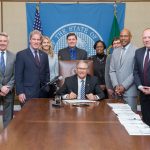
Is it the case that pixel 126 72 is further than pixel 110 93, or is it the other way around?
pixel 110 93

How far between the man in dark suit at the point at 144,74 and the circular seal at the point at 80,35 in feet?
9.02

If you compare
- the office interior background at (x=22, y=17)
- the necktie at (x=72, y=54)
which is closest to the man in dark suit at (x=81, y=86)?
the necktie at (x=72, y=54)

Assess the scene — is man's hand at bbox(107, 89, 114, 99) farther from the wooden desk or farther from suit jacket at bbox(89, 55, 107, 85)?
the wooden desk

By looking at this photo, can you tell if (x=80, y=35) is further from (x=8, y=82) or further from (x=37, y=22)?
(x=8, y=82)

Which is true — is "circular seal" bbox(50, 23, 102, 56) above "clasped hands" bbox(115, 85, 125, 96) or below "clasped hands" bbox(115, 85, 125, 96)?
above

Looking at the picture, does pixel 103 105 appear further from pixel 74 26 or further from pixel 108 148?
pixel 74 26

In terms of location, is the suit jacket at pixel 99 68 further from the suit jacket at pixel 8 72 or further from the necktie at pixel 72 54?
the suit jacket at pixel 8 72

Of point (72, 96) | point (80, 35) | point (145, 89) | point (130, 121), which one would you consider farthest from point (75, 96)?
point (80, 35)

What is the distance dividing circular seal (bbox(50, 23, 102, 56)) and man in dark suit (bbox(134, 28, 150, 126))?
275 centimetres

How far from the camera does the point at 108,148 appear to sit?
6.16ft

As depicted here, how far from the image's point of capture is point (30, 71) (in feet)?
13.9

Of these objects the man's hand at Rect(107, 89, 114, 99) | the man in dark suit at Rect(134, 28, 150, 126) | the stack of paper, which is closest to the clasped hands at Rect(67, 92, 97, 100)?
the stack of paper

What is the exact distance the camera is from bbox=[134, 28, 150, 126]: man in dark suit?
404 centimetres

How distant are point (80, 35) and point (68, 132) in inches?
188
